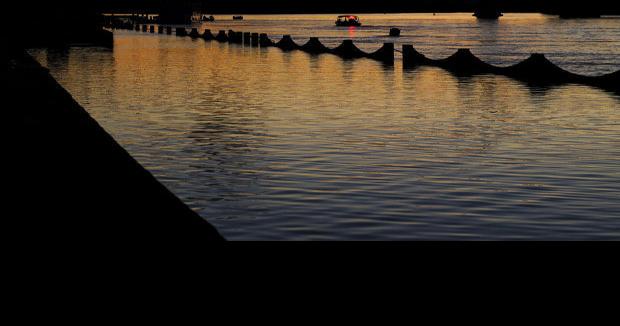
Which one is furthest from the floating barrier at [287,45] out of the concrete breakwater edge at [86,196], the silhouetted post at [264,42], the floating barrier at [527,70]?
the concrete breakwater edge at [86,196]

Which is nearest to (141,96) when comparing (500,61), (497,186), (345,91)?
(345,91)

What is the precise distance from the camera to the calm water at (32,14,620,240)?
1091 cm

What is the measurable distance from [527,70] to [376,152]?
19.5 metres

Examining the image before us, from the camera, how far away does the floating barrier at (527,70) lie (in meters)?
30.7

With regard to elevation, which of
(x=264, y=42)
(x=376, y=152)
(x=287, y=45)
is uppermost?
(x=264, y=42)

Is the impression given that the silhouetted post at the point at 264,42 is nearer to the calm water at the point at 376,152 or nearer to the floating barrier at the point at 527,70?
the floating barrier at the point at 527,70

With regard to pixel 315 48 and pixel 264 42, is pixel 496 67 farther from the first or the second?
pixel 264 42

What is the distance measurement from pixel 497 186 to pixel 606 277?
5780 mm

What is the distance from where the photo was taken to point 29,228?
28.8 feet

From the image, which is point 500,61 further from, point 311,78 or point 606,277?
point 606,277

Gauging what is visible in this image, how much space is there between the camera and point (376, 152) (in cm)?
1612

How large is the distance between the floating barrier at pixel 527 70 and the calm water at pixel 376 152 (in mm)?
956

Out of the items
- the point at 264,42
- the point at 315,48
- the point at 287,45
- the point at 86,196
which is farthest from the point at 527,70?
the point at 264,42

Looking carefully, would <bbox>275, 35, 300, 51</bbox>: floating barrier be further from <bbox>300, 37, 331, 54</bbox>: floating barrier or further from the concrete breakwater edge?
the concrete breakwater edge
